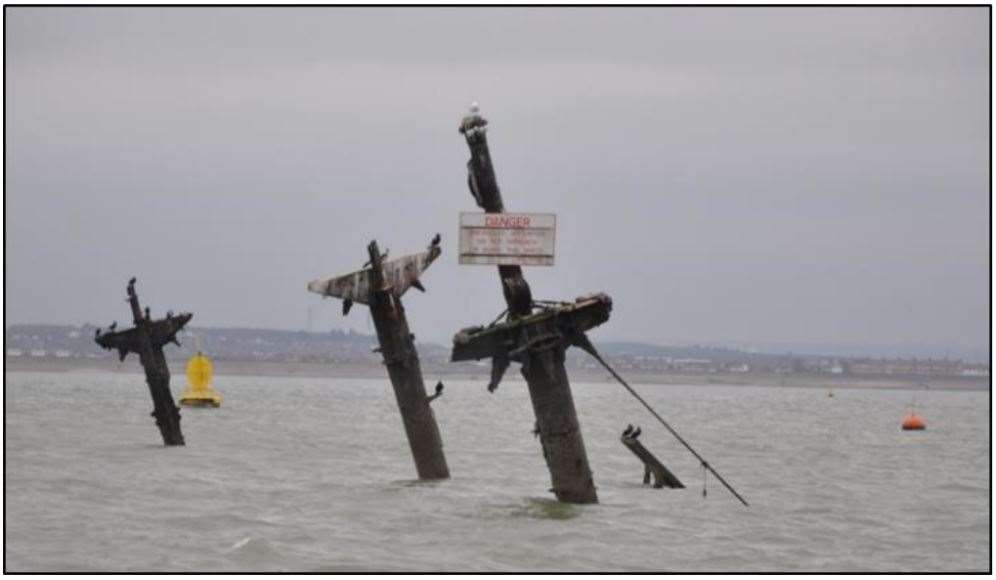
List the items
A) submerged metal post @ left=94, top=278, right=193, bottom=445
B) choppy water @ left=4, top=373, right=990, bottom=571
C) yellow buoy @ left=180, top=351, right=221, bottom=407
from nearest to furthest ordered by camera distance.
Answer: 1. choppy water @ left=4, top=373, right=990, bottom=571
2. submerged metal post @ left=94, top=278, right=193, bottom=445
3. yellow buoy @ left=180, top=351, right=221, bottom=407

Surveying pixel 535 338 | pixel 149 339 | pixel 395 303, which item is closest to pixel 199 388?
pixel 149 339

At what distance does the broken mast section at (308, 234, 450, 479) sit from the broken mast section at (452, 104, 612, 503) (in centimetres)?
455

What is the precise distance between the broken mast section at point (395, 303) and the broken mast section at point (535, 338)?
14.9ft

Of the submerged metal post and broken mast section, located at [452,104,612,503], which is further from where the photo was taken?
the submerged metal post

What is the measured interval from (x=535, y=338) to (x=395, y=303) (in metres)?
5.76

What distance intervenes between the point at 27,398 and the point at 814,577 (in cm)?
9159

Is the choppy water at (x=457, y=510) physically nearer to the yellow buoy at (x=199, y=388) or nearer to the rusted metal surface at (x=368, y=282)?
the rusted metal surface at (x=368, y=282)

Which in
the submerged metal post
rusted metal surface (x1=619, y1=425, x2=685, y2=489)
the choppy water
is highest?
the submerged metal post

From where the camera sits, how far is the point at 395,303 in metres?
38.4

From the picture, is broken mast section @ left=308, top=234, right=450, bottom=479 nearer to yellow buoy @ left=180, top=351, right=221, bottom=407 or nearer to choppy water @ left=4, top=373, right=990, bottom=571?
choppy water @ left=4, top=373, right=990, bottom=571

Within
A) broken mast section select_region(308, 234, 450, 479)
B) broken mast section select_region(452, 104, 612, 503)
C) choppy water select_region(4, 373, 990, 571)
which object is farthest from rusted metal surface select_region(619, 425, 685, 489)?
broken mast section select_region(452, 104, 612, 503)

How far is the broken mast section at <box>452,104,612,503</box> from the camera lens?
1308 inches

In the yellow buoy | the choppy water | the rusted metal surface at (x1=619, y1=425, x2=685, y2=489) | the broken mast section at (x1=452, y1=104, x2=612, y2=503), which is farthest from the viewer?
the yellow buoy

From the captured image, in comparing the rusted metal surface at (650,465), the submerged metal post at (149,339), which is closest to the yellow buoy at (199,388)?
the submerged metal post at (149,339)
